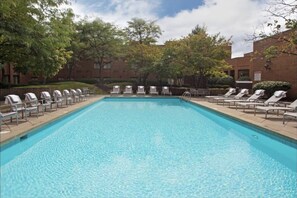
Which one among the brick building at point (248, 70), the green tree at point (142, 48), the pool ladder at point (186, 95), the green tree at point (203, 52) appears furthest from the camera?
the green tree at point (142, 48)

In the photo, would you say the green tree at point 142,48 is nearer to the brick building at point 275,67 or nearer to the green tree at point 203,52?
the green tree at point 203,52

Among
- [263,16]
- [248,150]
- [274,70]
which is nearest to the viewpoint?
[248,150]

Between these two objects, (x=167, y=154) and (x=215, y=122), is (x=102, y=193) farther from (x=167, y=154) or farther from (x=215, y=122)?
(x=215, y=122)

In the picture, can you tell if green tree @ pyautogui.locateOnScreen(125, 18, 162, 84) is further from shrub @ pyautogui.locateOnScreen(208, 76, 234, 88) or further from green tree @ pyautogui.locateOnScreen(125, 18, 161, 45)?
shrub @ pyautogui.locateOnScreen(208, 76, 234, 88)

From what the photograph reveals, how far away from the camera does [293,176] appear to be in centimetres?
530

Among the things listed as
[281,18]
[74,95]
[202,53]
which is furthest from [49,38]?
[202,53]

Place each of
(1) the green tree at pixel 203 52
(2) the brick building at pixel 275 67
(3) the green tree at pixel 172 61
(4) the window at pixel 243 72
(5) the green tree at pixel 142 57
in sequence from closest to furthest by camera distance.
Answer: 1. (2) the brick building at pixel 275 67
2. (1) the green tree at pixel 203 52
3. (3) the green tree at pixel 172 61
4. (5) the green tree at pixel 142 57
5. (4) the window at pixel 243 72

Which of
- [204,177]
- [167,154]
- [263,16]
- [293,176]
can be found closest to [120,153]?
[167,154]

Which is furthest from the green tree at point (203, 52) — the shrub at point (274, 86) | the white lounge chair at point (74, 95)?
the white lounge chair at point (74, 95)

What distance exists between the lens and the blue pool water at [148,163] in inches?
181

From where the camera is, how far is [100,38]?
2795 cm

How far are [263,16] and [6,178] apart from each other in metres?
10.1

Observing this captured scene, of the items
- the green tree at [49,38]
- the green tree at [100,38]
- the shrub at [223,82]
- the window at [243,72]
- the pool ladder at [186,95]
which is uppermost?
the green tree at [100,38]

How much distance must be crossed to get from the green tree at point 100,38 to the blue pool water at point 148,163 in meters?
18.9
